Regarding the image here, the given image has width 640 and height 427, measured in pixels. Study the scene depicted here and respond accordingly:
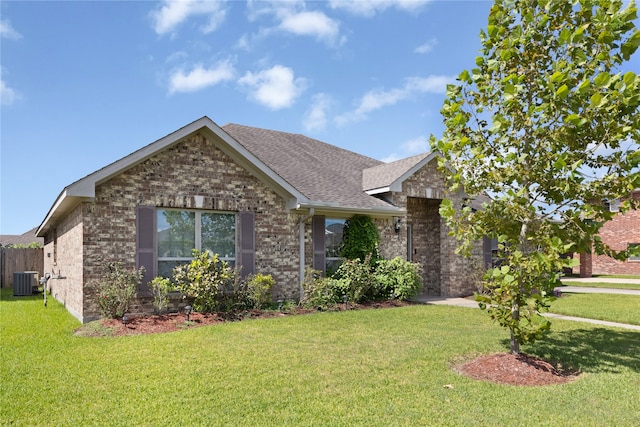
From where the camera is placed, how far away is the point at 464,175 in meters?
6.64

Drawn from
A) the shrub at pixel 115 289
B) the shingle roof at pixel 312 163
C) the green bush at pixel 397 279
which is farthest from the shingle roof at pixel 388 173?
the shrub at pixel 115 289

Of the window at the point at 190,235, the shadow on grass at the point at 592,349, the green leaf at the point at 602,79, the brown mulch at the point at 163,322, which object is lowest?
the shadow on grass at the point at 592,349

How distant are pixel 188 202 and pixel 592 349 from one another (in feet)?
29.4

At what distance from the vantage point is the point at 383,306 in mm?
12141

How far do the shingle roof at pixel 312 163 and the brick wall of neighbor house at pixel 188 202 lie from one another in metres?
1.19

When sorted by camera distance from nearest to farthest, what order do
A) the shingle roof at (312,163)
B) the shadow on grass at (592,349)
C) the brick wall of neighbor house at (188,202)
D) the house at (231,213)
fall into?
the shadow on grass at (592,349) < the brick wall of neighbor house at (188,202) < the house at (231,213) < the shingle roof at (312,163)

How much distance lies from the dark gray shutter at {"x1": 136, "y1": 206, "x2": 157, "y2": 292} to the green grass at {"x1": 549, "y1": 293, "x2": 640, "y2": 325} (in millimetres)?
10628

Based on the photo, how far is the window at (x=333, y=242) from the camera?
13.1 metres

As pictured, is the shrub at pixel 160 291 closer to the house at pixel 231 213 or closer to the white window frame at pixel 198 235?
the house at pixel 231 213

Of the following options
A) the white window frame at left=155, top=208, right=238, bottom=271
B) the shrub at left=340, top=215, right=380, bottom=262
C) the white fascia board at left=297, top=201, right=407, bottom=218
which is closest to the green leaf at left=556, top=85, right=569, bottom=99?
the white fascia board at left=297, top=201, right=407, bottom=218

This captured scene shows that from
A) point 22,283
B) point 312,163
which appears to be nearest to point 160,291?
point 312,163

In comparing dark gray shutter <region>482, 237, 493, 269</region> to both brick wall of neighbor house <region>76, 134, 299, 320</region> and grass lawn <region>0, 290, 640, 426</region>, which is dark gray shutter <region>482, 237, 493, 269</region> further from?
brick wall of neighbor house <region>76, 134, 299, 320</region>

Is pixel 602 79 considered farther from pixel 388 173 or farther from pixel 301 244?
pixel 388 173

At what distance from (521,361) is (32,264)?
909 inches
